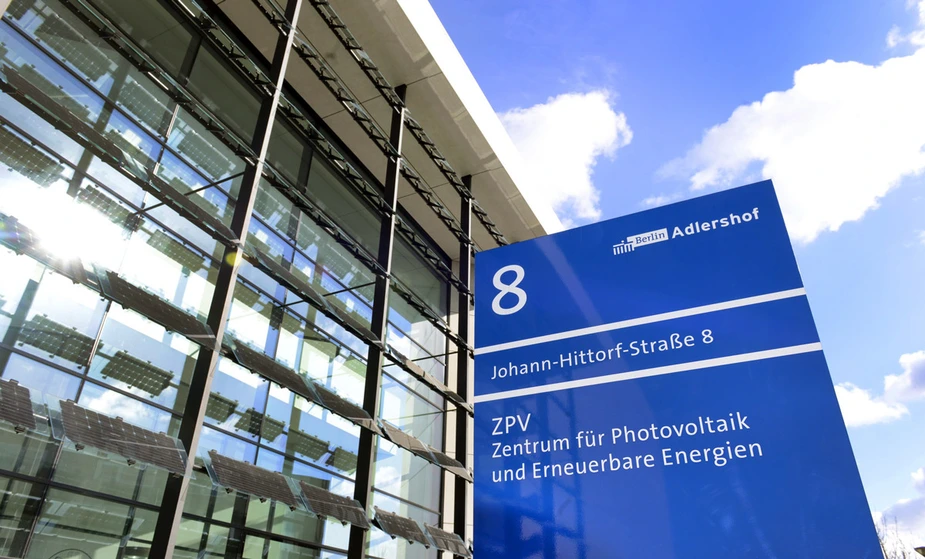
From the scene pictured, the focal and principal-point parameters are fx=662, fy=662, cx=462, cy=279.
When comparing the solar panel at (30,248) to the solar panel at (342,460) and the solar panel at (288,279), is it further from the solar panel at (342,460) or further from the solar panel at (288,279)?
the solar panel at (342,460)

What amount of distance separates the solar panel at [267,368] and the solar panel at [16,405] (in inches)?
117

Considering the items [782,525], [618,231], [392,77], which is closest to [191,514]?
[618,231]

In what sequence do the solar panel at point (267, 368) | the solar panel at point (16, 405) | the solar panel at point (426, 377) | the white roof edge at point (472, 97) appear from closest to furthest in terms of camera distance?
1. the solar panel at point (16, 405)
2. the solar panel at point (267, 368)
3. the solar panel at point (426, 377)
4. the white roof edge at point (472, 97)

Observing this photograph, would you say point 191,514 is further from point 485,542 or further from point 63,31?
point 485,542

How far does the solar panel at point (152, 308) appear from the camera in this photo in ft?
27.9

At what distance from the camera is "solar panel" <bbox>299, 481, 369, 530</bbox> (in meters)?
10.7

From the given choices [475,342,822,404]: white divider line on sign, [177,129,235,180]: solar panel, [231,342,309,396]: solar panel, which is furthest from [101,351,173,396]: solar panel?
[475,342,822,404]: white divider line on sign

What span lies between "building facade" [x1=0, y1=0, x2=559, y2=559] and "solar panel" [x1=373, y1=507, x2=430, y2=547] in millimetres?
62

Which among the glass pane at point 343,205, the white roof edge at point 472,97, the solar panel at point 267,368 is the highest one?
the white roof edge at point 472,97

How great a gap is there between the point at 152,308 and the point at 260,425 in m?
3.79

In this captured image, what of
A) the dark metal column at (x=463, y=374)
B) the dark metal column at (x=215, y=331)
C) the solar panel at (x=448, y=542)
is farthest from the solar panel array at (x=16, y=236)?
the dark metal column at (x=463, y=374)

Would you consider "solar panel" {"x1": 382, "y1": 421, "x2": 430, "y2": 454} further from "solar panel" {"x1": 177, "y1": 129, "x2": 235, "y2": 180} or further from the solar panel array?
the solar panel array

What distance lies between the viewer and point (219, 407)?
11.1 m

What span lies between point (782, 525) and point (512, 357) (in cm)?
163
